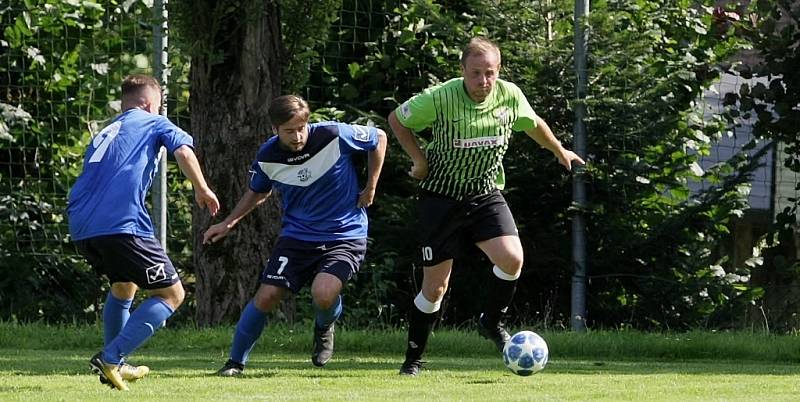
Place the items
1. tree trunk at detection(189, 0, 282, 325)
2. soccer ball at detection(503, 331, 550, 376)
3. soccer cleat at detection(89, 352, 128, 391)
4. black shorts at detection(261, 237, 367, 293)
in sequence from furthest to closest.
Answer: tree trunk at detection(189, 0, 282, 325)
black shorts at detection(261, 237, 367, 293)
soccer ball at detection(503, 331, 550, 376)
soccer cleat at detection(89, 352, 128, 391)

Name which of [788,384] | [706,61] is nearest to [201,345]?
[788,384]

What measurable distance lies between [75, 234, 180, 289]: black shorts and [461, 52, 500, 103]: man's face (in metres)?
1.91

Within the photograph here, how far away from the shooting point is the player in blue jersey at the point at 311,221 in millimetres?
7703

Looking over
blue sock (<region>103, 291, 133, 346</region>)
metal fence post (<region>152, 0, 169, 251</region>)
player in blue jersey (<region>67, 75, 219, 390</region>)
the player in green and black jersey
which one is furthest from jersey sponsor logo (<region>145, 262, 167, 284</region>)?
metal fence post (<region>152, 0, 169, 251</region>)

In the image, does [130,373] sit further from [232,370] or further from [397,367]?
[397,367]

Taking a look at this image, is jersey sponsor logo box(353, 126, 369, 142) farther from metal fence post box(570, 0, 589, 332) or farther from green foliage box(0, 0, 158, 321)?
green foliage box(0, 0, 158, 321)

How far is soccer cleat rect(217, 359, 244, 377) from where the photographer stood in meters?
7.53

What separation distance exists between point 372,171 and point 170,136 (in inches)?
54.1

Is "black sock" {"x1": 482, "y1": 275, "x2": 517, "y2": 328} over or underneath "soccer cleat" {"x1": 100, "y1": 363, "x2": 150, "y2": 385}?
over

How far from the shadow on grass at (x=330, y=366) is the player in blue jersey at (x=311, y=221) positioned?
278 mm

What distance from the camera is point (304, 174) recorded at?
7797mm

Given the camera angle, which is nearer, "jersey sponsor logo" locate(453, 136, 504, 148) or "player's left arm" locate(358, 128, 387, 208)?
"jersey sponsor logo" locate(453, 136, 504, 148)

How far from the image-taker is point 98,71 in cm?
1274

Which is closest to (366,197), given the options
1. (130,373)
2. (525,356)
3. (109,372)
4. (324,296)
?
(324,296)
